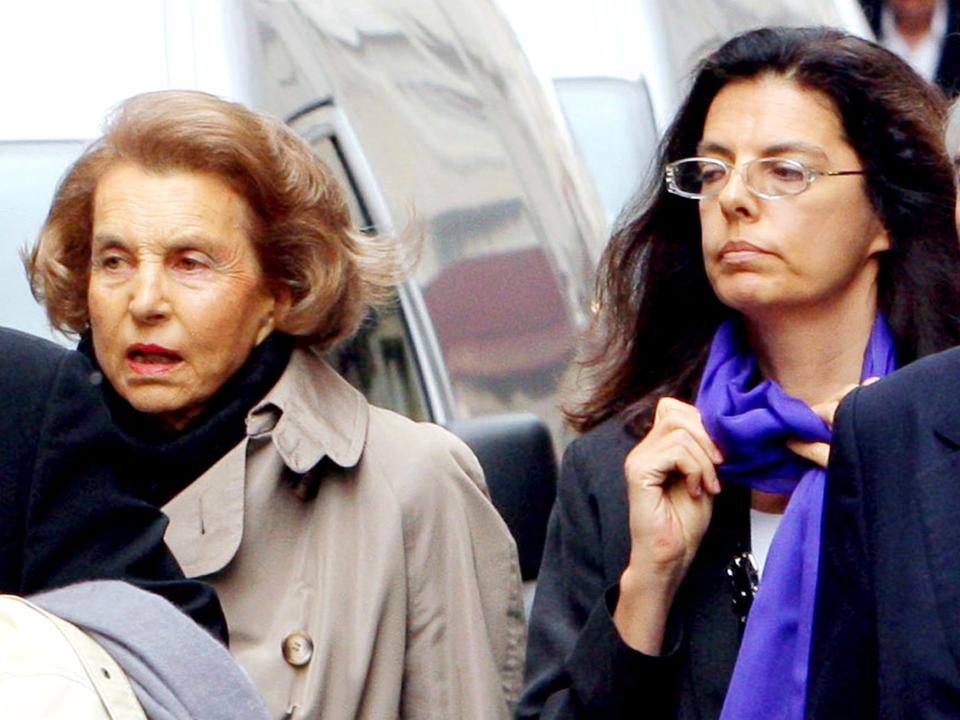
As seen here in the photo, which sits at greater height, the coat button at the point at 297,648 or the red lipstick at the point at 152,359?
the red lipstick at the point at 152,359

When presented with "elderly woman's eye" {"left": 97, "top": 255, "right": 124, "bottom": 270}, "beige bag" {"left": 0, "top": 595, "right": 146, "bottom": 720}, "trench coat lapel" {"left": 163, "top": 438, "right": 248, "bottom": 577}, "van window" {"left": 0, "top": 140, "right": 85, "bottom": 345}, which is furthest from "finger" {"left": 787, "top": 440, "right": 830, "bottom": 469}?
"beige bag" {"left": 0, "top": 595, "right": 146, "bottom": 720}

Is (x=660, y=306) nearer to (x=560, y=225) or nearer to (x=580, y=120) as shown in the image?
(x=560, y=225)

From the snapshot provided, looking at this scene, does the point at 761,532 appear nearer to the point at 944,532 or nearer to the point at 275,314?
the point at 944,532

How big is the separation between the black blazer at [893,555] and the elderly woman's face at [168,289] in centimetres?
111

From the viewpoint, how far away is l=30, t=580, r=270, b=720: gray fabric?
8.30ft

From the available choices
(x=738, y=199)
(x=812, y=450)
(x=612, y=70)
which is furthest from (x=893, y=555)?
(x=612, y=70)

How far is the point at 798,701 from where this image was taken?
352cm

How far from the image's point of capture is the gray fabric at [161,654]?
2.53 m

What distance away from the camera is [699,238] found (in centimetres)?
404

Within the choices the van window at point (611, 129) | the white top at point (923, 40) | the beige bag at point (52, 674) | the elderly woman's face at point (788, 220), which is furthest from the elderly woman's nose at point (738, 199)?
the white top at point (923, 40)

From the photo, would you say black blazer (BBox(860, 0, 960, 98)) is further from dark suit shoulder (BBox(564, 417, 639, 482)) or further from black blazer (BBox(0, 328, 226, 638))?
black blazer (BBox(0, 328, 226, 638))

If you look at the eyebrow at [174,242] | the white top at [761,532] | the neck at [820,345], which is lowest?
the white top at [761,532]

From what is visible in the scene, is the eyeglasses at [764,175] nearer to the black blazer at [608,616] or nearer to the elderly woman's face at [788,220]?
the elderly woman's face at [788,220]

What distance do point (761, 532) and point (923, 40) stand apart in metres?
4.74
